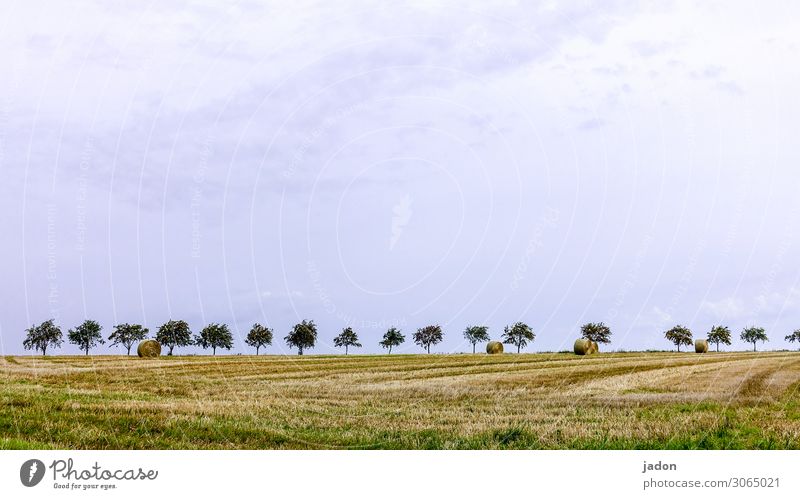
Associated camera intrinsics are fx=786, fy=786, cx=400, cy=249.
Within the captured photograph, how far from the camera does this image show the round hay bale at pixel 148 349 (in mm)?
47031

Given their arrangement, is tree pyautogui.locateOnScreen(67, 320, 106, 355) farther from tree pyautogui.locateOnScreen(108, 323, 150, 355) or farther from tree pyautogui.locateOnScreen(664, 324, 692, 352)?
tree pyautogui.locateOnScreen(664, 324, 692, 352)

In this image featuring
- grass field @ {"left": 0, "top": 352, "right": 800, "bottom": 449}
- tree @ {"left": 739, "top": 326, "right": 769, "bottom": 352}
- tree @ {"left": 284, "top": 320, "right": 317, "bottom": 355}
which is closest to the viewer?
grass field @ {"left": 0, "top": 352, "right": 800, "bottom": 449}

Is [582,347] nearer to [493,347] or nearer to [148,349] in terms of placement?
[493,347]

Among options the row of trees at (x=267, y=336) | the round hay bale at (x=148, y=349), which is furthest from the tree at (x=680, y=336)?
the round hay bale at (x=148, y=349)

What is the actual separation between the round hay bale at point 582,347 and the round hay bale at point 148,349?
84.7 ft

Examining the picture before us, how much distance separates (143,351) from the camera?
4700 cm

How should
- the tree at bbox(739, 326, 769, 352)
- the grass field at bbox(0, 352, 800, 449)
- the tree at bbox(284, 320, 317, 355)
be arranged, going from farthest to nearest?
the tree at bbox(739, 326, 769, 352)
the tree at bbox(284, 320, 317, 355)
the grass field at bbox(0, 352, 800, 449)

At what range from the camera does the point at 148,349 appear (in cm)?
4728

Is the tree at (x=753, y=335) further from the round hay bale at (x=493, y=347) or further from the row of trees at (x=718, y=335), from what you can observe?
the round hay bale at (x=493, y=347)

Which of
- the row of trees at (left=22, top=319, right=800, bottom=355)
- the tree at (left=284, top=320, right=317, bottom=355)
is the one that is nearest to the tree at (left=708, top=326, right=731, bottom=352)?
the row of trees at (left=22, top=319, right=800, bottom=355)

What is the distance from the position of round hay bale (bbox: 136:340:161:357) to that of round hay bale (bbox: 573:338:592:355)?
25.8 metres

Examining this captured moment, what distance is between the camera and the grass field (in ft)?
41.3

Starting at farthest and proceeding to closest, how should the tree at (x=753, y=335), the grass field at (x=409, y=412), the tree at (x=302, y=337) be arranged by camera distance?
the tree at (x=753, y=335), the tree at (x=302, y=337), the grass field at (x=409, y=412)
